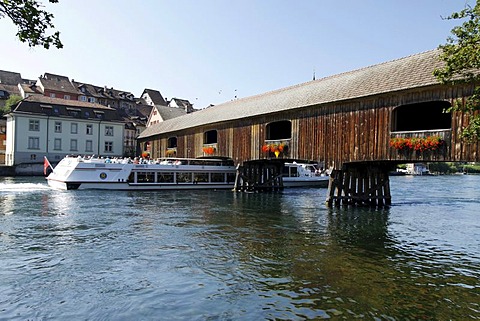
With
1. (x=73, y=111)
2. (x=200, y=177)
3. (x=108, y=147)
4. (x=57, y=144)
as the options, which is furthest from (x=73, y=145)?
(x=200, y=177)

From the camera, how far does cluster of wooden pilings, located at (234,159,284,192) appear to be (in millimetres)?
30656

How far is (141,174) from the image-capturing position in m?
30.5

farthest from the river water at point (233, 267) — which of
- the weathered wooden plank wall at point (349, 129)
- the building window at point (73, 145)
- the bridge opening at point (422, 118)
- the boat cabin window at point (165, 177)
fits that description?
the building window at point (73, 145)

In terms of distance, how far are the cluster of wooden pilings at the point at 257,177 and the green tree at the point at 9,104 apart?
3672cm

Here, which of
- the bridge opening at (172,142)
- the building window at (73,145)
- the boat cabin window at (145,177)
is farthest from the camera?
the building window at (73,145)

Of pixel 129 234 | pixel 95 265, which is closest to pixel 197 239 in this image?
pixel 129 234

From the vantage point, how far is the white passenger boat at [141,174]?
28312 millimetres

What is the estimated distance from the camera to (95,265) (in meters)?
9.19

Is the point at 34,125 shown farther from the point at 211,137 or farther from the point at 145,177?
the point at 211,137

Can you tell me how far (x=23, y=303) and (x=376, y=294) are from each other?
6230mm

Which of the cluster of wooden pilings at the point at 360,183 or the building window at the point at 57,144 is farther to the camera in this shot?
the building window at the point at 57,144

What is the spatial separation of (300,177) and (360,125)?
72.2 feet

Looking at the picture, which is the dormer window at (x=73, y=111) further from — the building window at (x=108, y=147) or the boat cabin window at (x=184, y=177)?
the boat cabin window at (x=184, y=177)

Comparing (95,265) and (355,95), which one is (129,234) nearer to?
(95,265)
